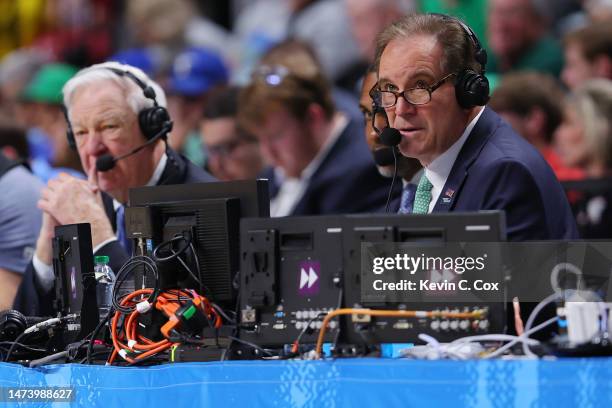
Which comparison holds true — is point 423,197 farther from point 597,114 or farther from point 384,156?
point 597,114

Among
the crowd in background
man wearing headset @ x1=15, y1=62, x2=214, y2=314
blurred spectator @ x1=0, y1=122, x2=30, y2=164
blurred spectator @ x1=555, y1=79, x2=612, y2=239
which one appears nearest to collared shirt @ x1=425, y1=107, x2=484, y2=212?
the crowd in background

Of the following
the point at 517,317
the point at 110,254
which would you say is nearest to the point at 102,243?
the point at 110,254

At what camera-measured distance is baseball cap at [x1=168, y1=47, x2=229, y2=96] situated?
276 inches

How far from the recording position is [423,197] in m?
3.34

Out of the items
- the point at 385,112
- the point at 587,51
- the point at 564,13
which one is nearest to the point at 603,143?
the point at 587,51

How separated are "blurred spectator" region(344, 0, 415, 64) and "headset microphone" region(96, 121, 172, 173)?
2.47m

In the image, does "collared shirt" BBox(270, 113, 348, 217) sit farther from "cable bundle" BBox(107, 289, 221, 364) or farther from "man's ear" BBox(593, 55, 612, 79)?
"cable bundle" BBox(107, 289, 221, 364)

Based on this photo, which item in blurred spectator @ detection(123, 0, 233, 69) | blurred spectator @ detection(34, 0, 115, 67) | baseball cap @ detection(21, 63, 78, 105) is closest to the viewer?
baseball cap @ detection(21, 63, 78, 105)

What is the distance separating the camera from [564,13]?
6930 mm

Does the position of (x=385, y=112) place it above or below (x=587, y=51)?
below

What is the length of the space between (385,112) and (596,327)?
3.73 ft

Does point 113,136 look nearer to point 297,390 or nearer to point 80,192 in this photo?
point 80,192

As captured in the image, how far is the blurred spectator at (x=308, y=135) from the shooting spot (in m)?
5.25

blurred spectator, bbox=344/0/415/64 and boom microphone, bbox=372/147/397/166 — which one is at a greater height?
blurred spectator, bbox=344/0/415/64
